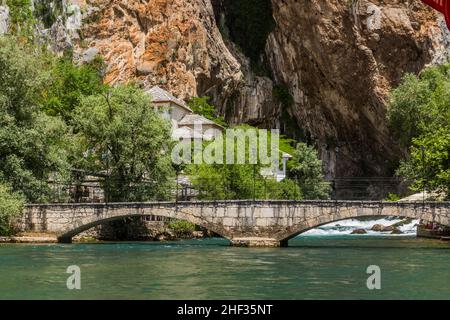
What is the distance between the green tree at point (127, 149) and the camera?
47469 millimetres

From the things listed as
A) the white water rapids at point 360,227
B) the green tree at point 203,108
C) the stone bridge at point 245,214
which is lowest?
the white water rapids at point 360,227

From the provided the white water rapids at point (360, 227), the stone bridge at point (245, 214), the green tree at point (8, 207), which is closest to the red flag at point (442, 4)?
the white water rapids at point (360, 227)

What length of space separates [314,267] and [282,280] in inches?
188

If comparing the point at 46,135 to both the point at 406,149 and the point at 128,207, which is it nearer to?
the point at 128,207

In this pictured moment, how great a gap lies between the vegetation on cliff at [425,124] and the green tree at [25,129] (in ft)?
68.7

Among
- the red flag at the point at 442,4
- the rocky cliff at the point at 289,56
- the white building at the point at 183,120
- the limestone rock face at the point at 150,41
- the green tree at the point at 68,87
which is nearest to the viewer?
the red flag at the point at 442,4

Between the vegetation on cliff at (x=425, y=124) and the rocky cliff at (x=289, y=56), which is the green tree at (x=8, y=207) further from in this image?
the rocky cliff at (x=289, y=56)

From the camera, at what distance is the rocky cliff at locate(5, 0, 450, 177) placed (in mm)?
70312

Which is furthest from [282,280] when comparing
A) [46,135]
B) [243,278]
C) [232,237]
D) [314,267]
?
[46,135]

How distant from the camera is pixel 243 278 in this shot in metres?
23.7

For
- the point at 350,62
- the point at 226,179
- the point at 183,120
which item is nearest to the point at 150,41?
the point at 183,120

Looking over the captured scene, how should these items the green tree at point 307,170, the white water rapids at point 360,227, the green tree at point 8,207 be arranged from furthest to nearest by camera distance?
the green tree at point 307,170
the white water rapids at point 360,227
the green tree at point 8,207

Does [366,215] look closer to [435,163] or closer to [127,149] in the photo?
[435,163]

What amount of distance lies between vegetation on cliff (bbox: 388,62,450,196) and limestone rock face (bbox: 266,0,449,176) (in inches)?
124
